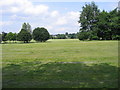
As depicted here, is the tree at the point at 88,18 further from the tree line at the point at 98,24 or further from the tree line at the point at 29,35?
the tree line at the point at 29,35

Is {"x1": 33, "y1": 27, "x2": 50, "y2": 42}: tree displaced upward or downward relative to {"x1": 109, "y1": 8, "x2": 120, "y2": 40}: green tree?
downward

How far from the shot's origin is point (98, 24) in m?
50.7

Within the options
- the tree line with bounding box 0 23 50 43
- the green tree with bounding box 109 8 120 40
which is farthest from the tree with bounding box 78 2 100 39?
the tree line with bounding box 0 23 50 43

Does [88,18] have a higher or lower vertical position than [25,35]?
higher

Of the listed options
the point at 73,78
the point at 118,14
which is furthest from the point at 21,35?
the point at 73,78

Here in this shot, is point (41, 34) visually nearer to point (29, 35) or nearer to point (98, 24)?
point (29, 35)

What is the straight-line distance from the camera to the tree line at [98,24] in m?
48.6

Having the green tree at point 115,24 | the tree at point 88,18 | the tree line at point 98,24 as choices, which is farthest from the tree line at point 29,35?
the green tree at point 115,24

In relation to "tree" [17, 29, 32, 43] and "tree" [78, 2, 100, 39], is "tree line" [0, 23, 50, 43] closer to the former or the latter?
"tree" [17, 29, 32, 43]

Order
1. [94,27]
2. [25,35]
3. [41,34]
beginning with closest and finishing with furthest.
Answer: [41,34] → [25,35] → [94,27]

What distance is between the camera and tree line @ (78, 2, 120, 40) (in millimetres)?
48625

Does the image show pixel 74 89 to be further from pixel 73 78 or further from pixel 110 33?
pixel 110 33

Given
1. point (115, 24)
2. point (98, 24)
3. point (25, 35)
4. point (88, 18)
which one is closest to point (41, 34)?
point (25, 35)

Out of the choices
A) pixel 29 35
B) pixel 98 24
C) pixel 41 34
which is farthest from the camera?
pixel 98 24
